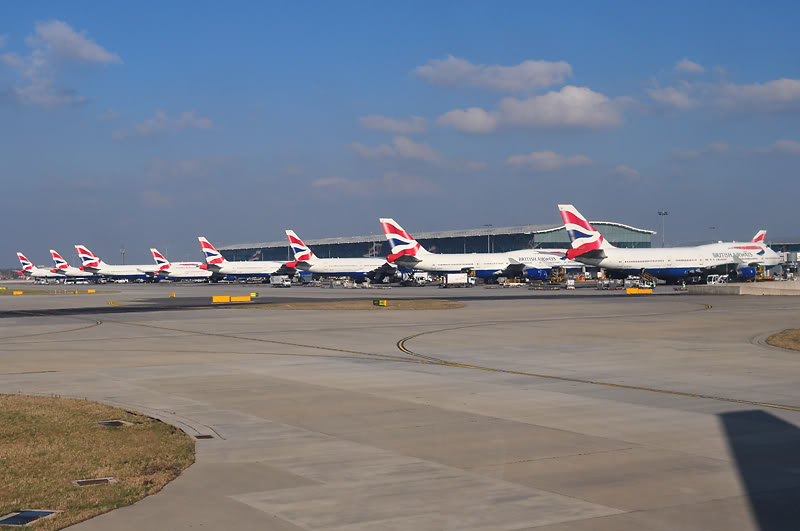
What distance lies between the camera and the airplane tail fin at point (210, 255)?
17050 centimetres

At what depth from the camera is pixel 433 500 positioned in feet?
35.1

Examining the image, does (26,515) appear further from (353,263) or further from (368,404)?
(353,263)

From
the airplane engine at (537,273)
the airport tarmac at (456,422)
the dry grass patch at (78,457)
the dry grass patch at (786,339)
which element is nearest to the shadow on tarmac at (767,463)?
the airport tarmac at (456,422)

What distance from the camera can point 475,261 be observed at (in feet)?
433

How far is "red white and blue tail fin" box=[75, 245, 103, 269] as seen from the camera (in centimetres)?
19170

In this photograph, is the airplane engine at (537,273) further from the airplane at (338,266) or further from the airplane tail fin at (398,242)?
the airplane at (338,266)

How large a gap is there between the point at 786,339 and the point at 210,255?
14935 cm

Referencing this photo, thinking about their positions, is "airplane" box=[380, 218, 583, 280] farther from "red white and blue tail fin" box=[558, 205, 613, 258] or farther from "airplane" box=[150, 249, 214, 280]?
"airplane" box=[150, 249, 214, 280]

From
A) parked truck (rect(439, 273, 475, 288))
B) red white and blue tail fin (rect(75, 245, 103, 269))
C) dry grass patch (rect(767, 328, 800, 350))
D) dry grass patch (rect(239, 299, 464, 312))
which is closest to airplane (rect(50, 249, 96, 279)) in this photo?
red white and blue tail fin (rect(75, 245, 103, 269))

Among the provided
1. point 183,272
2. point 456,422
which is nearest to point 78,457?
point 456,422

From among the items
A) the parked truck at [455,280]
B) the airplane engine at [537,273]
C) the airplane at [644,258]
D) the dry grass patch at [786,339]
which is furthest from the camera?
the airplane engine at [537,273]

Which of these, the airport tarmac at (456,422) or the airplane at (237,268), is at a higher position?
the airplane at (237,268)

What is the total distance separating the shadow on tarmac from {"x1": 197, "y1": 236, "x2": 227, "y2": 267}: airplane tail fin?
15911cm

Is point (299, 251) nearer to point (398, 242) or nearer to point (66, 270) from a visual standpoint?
point (398, 242)
